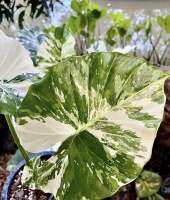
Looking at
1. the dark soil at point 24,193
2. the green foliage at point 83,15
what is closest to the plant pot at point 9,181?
the dark soil at point 24,193

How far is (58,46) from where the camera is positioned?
3.14 feet

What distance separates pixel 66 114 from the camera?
1.92 feet

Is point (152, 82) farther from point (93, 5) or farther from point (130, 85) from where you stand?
→ point (93, 5)

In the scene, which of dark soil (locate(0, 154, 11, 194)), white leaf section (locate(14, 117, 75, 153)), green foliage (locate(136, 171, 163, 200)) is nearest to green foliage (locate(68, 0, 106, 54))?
dark soil (locate(0, 154, 11, 194))

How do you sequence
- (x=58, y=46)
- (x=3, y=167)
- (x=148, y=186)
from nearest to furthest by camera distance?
(x=58, y=46)
(x=148, y=186)
(x=3, y=167)

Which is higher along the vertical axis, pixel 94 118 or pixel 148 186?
pixel 94 118

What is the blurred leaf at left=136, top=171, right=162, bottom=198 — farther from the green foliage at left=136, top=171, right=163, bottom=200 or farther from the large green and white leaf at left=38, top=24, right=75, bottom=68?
the large green and white leaf at left=38, top=24, right=75, bottom=68

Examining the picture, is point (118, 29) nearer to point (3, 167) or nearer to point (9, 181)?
point (3, 167)

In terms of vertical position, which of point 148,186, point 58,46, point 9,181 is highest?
point 58,46

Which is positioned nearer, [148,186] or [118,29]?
[148,186]

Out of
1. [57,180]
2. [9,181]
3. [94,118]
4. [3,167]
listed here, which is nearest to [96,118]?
[94,118]

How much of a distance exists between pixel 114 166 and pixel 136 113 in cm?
8

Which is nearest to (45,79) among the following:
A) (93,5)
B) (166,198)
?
(166,198)

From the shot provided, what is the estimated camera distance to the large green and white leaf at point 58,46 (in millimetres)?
945
